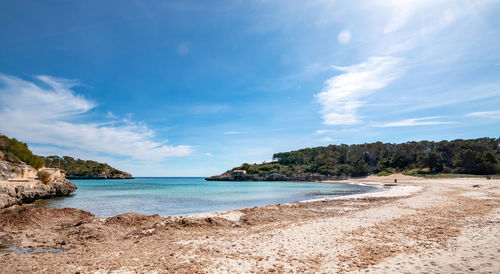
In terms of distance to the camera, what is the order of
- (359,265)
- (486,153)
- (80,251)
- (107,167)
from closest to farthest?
(359,265)
(80,251)
(486,153)
(107,167)

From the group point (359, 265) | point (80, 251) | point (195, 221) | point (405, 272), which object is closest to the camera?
point (405, 272)

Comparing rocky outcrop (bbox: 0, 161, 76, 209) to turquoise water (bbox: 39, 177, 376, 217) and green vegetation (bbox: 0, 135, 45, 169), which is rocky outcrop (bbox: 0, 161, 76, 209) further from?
green vegetation (bbox: 0, 135, 45, 169)

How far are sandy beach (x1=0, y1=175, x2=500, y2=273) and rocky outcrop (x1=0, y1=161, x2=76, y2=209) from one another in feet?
40.5

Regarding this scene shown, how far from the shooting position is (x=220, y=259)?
693 centimetres

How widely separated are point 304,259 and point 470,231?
741cm

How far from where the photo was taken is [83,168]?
149 metres

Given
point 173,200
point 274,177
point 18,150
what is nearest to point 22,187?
point 173,200

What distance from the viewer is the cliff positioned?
2102cm

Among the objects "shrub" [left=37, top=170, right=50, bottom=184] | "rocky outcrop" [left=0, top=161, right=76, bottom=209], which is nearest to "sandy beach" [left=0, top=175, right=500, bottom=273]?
"rocky outcrop" [left=0, top=161, right=76, bottom=209]

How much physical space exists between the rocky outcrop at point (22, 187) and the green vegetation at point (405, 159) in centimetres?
10035

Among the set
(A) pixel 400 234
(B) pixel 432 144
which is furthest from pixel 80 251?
(B) pixel 432 144

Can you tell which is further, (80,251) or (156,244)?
(156,244)

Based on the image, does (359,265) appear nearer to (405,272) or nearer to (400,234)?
(405,272)

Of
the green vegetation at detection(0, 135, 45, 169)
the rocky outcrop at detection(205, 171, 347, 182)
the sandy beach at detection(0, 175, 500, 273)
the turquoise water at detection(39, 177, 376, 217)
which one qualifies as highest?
the green vegetation at detection(0, 135, 45, 169)
